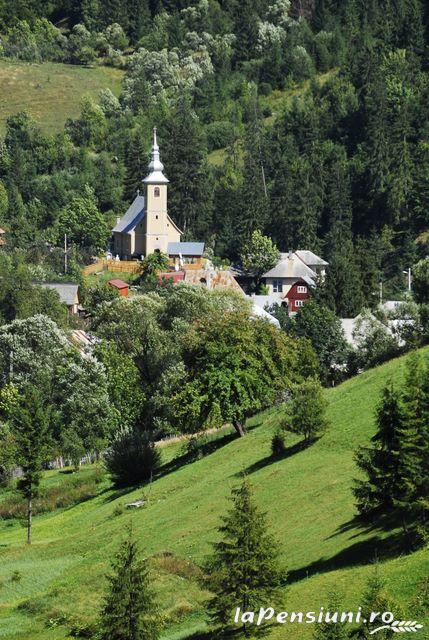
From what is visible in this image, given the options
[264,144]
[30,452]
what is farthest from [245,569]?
[264,144]

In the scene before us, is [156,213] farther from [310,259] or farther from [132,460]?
[132,460]

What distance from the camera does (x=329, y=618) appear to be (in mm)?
30453

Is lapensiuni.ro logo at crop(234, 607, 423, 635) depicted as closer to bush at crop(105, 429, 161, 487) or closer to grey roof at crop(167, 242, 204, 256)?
bush at crop(105, 429, 161, 487)

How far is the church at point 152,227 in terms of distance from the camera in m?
128

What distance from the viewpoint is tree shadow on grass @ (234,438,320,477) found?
5366cm

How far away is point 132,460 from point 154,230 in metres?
65.6

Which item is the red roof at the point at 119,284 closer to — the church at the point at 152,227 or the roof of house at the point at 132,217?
the church at the point at 152,227

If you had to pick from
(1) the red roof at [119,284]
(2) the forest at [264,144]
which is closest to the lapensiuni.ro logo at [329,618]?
(2) the forest at [264,144]

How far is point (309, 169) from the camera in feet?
441

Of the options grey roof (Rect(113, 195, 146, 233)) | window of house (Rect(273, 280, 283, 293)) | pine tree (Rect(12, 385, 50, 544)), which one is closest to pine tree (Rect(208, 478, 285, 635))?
pine tree (Rect(12, 385, 50, 544))

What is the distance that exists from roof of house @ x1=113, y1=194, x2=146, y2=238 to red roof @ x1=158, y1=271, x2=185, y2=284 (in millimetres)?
11904

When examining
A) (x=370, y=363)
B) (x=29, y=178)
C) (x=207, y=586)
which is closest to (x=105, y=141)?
(x=29, y=178)

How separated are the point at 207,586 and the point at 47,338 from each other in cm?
5022

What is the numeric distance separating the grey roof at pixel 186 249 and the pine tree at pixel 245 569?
90.3 m
